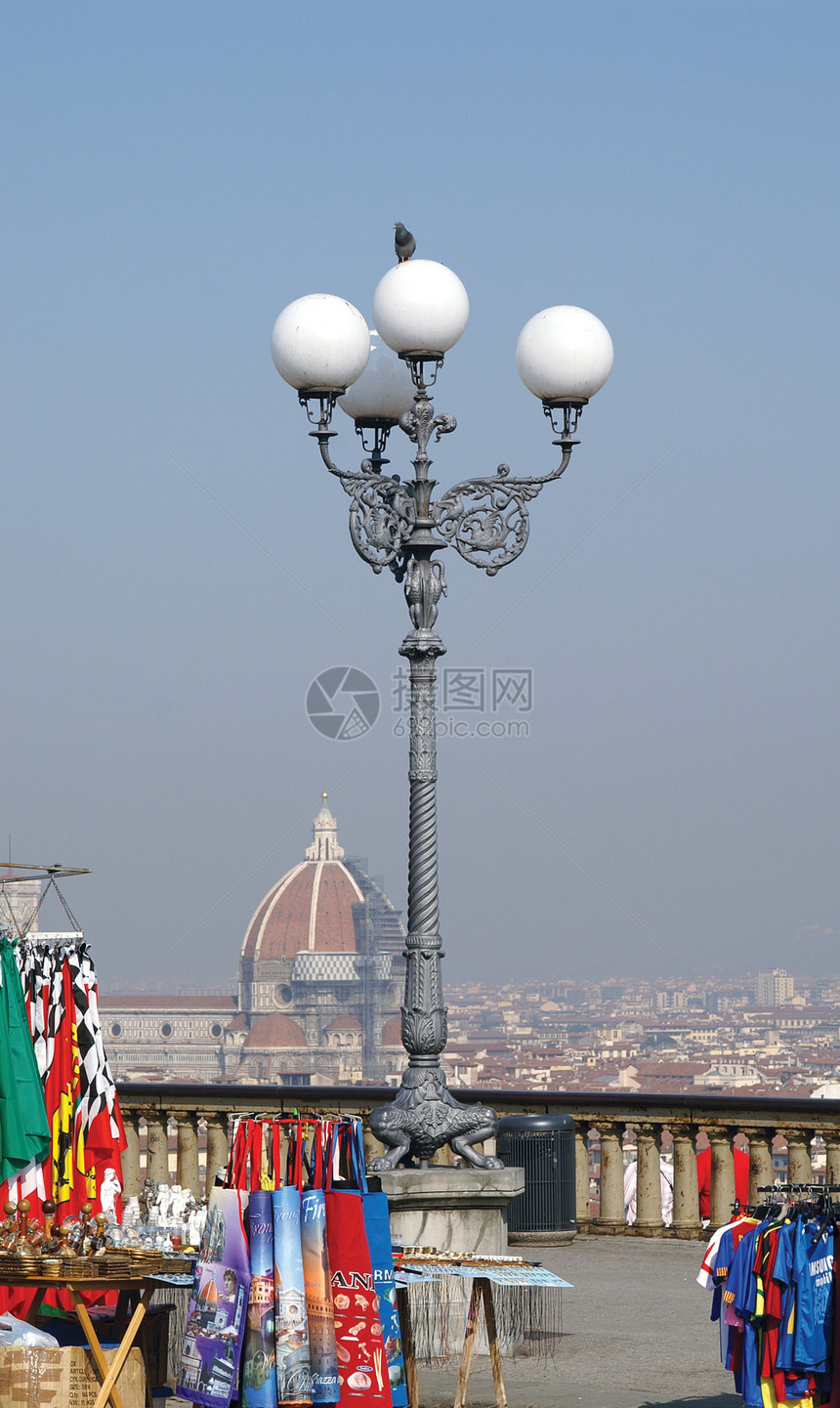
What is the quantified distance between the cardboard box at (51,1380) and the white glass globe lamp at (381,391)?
217 inches

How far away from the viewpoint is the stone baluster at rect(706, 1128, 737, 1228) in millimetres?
11469

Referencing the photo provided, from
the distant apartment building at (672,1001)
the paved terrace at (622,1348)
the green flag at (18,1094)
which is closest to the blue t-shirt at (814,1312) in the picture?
the paved terrace at (622,1348)

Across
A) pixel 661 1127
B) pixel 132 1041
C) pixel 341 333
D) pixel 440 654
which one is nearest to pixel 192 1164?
pixel 661 1127

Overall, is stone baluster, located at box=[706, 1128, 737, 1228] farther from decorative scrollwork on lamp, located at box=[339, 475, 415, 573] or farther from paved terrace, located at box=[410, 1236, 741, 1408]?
decorative scrollwork on lamp, located at box=[339, 475, 415, 573]

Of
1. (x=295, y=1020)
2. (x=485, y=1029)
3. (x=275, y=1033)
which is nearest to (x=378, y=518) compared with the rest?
(x=485, y=1029)

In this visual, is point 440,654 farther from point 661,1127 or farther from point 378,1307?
point 661,1127

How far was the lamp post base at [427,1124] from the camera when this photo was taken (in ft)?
28.3

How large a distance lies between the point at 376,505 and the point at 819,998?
8845cm

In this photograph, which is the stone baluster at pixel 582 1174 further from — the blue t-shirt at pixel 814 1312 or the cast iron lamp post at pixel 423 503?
the blue t-shirt at pixel 814 1312

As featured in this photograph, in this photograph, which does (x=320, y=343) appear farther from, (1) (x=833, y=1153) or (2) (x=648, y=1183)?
(2) (x=648, y=1183)

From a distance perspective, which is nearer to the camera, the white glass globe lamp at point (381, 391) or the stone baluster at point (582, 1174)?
the white glass globe lamp at point (381, 391)

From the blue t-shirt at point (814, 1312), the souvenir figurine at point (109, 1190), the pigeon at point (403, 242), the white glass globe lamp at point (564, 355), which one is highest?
the pigeon at point (403, 242)

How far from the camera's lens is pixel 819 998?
306 ft

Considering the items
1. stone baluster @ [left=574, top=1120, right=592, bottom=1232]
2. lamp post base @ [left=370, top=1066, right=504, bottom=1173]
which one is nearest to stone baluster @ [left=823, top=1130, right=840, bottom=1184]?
stone baluster @ [left=574, top=1120, right=592, bottom=1232]
